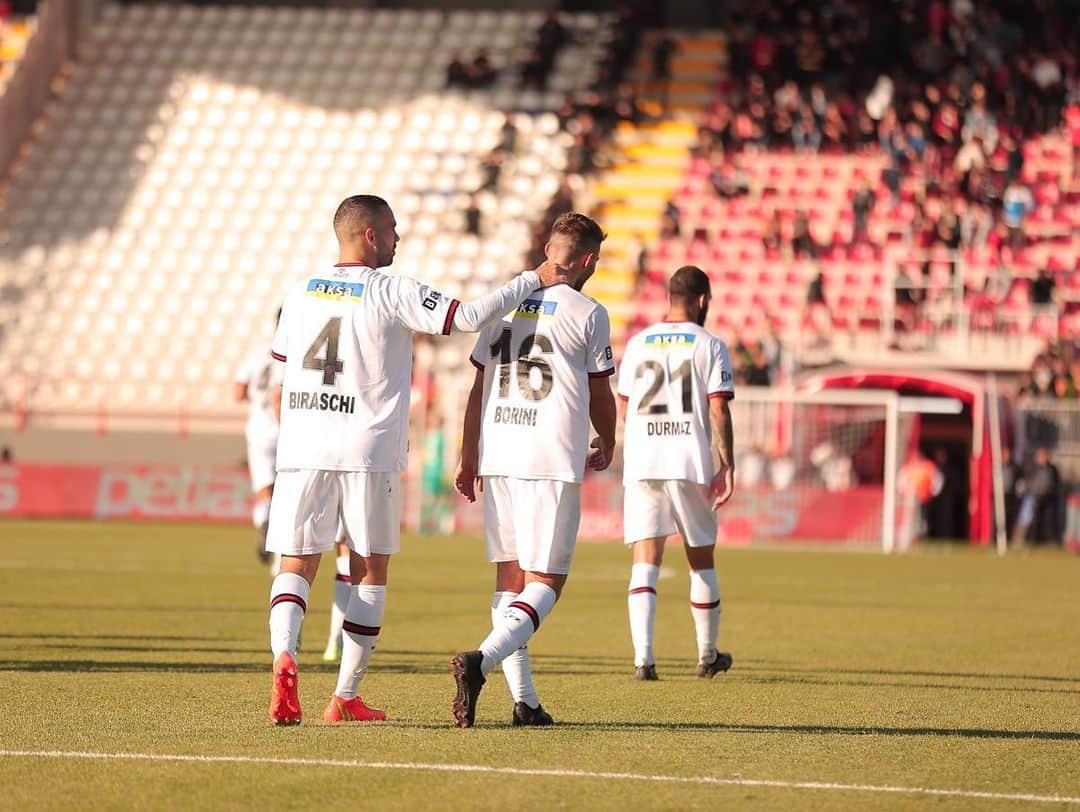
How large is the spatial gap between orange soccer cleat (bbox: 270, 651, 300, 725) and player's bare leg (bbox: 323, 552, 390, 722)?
12.2 inches

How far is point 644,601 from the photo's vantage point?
10.7 metres

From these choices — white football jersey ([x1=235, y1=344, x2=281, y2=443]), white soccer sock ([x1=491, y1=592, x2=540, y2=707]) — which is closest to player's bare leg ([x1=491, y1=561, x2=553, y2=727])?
white soccer sock ([x1=491, y1=592, x2=540, y2=707])

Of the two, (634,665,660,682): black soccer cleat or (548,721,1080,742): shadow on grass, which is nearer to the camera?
(548,721,1080,742): shadow on grass

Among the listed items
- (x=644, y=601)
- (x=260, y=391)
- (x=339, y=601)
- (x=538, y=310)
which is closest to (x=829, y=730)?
(x=538, y=310)

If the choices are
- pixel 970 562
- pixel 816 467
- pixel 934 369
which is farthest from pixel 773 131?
pixel 970 562

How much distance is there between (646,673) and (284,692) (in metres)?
3.25

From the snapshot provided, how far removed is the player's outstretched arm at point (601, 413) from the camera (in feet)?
27.0

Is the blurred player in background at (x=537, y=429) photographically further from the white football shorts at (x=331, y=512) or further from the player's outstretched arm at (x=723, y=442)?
the player's outstretched arm at (x=723, y=442)

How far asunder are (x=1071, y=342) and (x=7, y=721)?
25.1 metres

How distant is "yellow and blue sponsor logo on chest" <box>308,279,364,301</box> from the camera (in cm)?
797

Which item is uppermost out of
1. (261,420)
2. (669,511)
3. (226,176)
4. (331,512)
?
(226,176)

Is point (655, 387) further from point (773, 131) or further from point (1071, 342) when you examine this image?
point (773, 131)

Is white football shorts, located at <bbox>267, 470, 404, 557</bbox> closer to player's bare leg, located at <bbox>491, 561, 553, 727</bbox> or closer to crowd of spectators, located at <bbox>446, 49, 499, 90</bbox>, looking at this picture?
player's bare leg, located at <bbox>491, 561, 553, 727</bbox>

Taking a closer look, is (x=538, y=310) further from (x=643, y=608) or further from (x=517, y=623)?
(x=643, y=608)
